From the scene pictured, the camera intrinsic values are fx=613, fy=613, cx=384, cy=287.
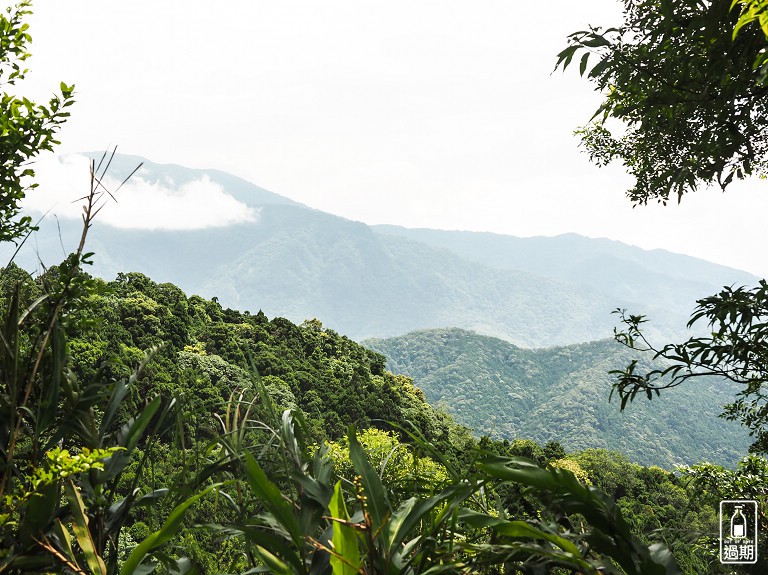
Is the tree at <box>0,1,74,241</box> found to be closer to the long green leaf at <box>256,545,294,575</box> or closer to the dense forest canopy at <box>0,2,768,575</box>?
the dense forest canopy at <box>0,2,768,575</box>

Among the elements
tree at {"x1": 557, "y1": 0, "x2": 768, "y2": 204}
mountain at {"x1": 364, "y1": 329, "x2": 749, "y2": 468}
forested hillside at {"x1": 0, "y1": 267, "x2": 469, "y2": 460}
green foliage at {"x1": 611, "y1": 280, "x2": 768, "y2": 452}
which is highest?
tree at {"x1": 557, "y1": 0, "x2": 768, "y2": 204}

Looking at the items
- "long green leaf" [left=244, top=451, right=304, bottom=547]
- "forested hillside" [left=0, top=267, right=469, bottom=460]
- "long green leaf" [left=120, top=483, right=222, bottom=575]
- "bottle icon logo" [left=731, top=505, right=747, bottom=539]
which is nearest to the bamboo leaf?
"long green leaf" [left=244, top=451, right=304, bottom=547]

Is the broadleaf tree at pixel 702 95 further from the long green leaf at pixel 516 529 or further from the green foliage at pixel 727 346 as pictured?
the long green leaf at pixel 516 529

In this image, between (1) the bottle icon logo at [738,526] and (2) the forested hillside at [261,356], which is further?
(2) the forested hillside at [261,356]

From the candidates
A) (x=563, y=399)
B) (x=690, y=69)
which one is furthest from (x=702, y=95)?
(x=563, y=399)

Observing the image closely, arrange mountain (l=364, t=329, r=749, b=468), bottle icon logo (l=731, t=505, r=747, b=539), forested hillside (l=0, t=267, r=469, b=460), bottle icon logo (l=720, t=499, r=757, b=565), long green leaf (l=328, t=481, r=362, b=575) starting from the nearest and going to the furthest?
long green leaf (l=328, t=481, r=362, b=575) < bottle icon logo (l=720, t=499, r=757, b=565) < bottle icon logo (l=731, t=505, r=747, b=539) < forested hillside (l=0, t=267, r=469, b=460) < mountain (l=364, t=329, r=749, b=468)

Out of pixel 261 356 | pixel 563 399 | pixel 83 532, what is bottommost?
pixel 563 399

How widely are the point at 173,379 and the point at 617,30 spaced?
14.5 meters

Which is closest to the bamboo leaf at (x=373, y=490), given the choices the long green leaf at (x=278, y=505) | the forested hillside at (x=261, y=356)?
the long green leaf at (x=278, y=505)

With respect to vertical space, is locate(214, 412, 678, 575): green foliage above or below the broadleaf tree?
below

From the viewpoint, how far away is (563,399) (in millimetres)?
61719

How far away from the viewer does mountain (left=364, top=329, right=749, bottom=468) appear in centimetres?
5384

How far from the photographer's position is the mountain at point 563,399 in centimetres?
5384

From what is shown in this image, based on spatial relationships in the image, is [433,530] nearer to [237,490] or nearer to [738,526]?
[237,490]
